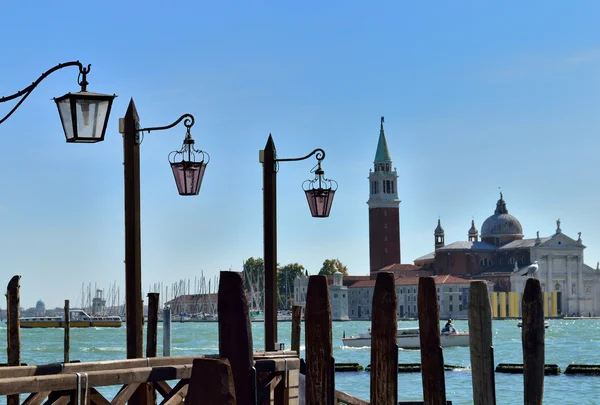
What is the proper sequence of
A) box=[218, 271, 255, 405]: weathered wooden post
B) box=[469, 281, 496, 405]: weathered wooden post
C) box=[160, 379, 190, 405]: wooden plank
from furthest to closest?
1. box=[469, 281, 496, 405]: weathered wooden post
2. box=[160, 379, 190, 405]: wooden plank
3. box=[218, 271, 255, 405]: weathered wooden post

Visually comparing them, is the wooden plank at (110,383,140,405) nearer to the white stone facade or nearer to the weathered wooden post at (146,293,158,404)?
the weathered wooden post at (146,293,158,404)

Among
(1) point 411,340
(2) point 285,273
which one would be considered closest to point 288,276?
(2) point 285,273

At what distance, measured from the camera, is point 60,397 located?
5203 mm

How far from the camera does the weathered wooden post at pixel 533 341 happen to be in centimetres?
758

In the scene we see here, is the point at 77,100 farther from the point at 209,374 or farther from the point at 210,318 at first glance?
the point at 210,318

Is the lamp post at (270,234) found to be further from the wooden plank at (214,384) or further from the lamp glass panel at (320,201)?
the wooden plank at (214,384)

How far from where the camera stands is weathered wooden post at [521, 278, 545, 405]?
758 centimetres

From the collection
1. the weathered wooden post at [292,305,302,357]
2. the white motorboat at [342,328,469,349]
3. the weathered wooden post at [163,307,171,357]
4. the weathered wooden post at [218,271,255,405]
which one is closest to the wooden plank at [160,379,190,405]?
the weathered wooden post at [218,271,255,405]

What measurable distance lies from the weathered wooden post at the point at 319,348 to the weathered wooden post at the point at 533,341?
1.60m

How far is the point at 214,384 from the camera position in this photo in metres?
3.48

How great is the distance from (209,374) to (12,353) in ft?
30.4

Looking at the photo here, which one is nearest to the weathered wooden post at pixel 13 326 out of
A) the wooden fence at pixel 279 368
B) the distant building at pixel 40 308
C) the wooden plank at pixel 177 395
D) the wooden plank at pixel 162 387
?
the wooden fence at pixel 279 368

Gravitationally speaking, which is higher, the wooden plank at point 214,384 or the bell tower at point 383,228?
the bell tower at point 383,228

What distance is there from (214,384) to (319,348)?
3.17 metres
